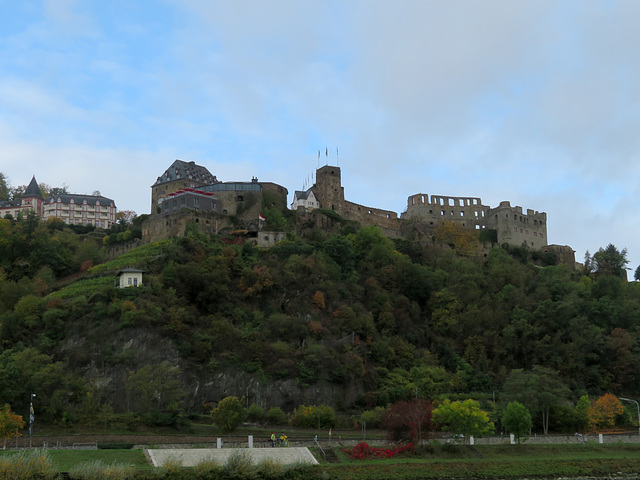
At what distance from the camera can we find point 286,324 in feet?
217

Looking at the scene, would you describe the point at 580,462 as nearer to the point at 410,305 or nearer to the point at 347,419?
the point at 347,419

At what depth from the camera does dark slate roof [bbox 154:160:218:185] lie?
323ft

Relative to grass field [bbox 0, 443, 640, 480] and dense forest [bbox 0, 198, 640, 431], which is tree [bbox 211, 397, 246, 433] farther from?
grass field [bbox 0, 443, 640, 480]

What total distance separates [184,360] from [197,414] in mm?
5516

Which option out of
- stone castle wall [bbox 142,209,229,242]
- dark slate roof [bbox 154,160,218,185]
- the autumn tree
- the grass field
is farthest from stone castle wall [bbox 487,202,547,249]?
the grass field

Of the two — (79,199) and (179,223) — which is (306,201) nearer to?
(179,223)

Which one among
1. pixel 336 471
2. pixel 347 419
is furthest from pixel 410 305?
pixel 336 471

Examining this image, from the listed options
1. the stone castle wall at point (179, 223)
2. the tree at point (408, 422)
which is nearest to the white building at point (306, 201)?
the stone castle wall at point (179, 223)

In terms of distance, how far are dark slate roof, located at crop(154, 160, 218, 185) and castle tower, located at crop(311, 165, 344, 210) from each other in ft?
46.4

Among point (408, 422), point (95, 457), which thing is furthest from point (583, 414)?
point (95, 457)

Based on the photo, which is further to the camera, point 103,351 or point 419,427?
point 103,351

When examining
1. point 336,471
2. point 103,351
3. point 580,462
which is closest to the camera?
point 336,471

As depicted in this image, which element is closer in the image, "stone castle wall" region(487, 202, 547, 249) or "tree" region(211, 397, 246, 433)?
"tree" region(211, 397, 246, 433)

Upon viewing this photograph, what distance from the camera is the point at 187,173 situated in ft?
325
